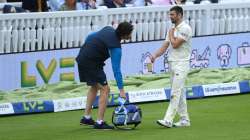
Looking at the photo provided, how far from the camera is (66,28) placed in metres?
18.8

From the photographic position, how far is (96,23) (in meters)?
19.1

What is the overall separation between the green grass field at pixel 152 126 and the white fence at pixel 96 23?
7.11 feet

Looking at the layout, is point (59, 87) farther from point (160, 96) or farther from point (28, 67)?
point (160, 96)

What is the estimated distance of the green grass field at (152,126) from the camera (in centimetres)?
1312

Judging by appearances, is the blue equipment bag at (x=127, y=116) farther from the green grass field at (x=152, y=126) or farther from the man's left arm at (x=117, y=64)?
the man's left arm at (x=117, y=64)

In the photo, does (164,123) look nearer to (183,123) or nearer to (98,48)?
(183,123)

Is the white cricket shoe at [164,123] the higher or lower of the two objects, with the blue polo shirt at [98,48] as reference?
lower

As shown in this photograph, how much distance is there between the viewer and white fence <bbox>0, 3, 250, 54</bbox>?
18.1 metres

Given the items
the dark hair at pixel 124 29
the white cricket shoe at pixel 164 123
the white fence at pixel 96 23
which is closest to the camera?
the dark hair at pixel 124 29

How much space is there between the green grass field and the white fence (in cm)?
217

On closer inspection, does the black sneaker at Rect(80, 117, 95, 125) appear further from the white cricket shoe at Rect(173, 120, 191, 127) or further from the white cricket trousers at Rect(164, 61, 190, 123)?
the white cricket shoe at Rect(173, 120, 191, 127)

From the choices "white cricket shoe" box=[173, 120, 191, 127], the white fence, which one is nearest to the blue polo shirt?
"white cricket shoe" box=[173, 120, 191, 127]

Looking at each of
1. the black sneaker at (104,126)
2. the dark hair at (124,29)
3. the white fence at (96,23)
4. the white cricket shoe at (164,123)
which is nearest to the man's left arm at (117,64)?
the dark hair at (124,29)

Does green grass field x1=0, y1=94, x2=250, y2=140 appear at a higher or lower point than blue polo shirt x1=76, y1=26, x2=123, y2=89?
lower
